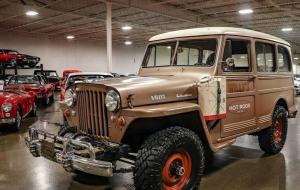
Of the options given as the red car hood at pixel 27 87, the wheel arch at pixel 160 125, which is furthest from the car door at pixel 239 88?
the red car hood at pixel 27 87

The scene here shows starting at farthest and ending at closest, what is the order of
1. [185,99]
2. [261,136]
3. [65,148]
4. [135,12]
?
[135,12] < [261,136] < [185,99] < [65,148]

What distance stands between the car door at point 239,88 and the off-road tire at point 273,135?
0.66 m

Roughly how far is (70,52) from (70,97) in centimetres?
2158

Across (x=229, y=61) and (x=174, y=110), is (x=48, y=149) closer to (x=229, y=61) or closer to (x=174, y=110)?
(x=174, y=110)

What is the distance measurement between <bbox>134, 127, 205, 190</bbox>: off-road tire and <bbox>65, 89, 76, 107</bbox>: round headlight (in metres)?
1.10

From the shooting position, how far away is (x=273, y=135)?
16.8 ft

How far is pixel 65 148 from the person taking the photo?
3.04 metres

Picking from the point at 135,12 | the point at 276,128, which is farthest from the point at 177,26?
the point at 276,128

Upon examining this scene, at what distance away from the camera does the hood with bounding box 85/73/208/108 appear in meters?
3.12

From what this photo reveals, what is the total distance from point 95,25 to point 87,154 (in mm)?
15993

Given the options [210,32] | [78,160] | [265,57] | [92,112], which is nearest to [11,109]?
[92,112]

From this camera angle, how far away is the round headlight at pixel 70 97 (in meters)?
3.70

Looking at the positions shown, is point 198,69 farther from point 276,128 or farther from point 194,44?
point 276,128

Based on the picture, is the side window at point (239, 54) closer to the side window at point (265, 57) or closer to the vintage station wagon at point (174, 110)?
the vintage station wagon at point (174, 110)
